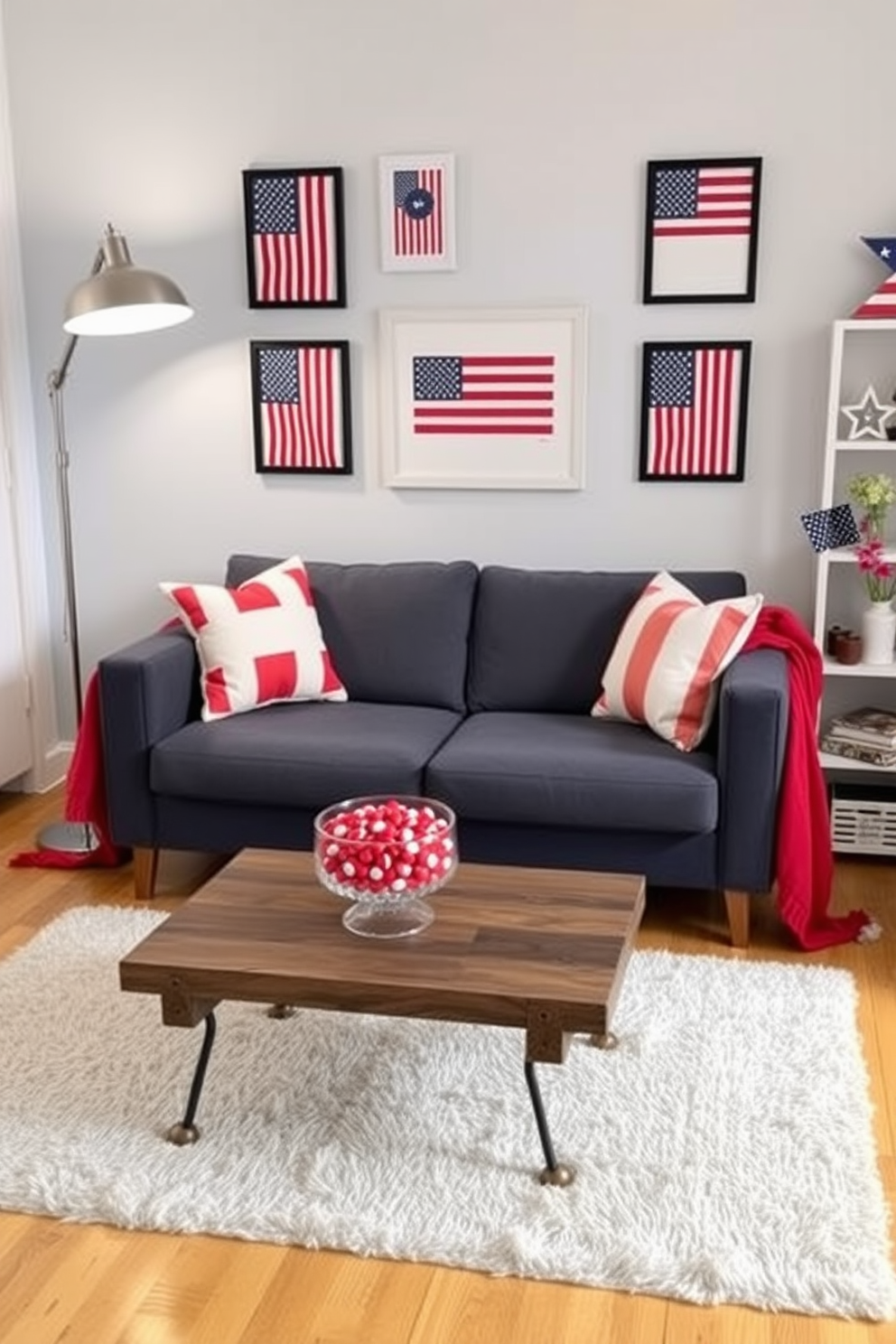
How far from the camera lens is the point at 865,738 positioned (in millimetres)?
3662

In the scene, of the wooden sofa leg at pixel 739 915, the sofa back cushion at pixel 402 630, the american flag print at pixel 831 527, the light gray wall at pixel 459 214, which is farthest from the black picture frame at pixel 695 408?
the wooden sofa leg at pixel 739 915

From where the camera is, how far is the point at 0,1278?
211 centimetres

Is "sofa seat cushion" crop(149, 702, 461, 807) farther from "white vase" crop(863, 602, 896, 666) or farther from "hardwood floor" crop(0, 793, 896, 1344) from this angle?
"hardwood floor" crop(0, 793, 896, 1344)

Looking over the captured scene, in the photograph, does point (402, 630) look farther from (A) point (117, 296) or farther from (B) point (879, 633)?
(B) point (879, 633)

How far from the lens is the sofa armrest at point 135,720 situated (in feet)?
Answer: 11.2

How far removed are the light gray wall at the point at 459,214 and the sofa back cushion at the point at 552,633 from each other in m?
0.28

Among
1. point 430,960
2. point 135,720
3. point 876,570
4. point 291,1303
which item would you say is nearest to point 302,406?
point 135,720

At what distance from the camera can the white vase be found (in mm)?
3633

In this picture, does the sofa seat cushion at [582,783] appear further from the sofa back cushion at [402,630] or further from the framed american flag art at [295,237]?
the framed american flag art at [295,237]

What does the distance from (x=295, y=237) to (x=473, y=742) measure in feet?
5.49

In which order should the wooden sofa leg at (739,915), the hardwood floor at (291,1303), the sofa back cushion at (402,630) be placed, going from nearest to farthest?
the hardwood floor at (291,1303) < the wooden sofa leg at (739,915) < the sofa back cushion at (402,630)

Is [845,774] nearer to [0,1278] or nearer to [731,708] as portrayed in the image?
[731,708]

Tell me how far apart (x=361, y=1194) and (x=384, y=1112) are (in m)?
0.25

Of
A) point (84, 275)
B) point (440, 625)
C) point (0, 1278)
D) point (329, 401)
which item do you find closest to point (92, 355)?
point (84, 275)
